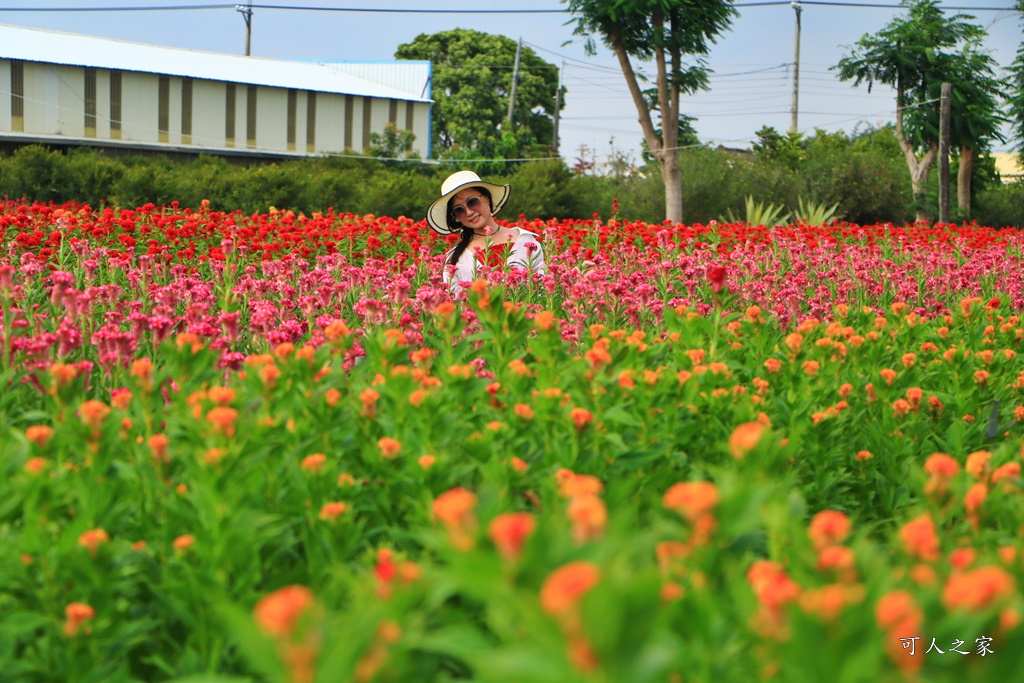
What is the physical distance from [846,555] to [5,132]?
40627 millimetres

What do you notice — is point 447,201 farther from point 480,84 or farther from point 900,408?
point 480,84

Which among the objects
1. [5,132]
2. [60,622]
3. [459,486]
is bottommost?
[60,622]

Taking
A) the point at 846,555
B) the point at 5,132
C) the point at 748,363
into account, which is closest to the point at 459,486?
the point at 846,555

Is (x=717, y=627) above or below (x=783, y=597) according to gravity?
below

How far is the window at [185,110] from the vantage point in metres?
41.4

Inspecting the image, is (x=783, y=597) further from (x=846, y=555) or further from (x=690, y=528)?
(x=690, y=528)

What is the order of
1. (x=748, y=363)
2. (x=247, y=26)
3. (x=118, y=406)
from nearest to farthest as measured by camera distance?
(x=118, y=406)
(x=748, y=363)
(x=247, y=26)

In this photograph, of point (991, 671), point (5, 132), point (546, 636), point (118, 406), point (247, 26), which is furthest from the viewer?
point (247, 26)

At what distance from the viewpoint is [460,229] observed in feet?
28.3

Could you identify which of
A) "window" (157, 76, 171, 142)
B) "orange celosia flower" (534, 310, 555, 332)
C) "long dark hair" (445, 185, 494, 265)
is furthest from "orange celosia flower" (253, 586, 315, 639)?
"window" (157, 76, 171, 142)

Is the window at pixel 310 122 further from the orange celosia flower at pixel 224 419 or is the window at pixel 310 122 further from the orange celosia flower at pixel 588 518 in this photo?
the orange celosia flower at pixel 588 518

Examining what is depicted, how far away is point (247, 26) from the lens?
56.4 metres

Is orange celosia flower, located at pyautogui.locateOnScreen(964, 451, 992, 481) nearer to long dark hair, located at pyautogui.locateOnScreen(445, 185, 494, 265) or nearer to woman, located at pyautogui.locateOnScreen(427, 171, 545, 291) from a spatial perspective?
woman, located at pyautogui.locateOnScreen(427, 171, 545, 291)

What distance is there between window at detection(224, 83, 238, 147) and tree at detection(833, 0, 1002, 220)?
24337mm
